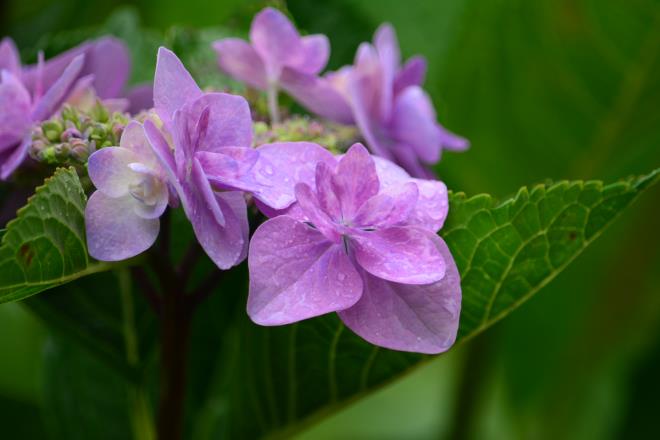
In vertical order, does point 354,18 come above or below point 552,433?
above

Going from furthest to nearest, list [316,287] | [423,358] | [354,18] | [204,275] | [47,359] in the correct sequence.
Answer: [354,18], [47,359], [204,275], [423,358], [316,287]

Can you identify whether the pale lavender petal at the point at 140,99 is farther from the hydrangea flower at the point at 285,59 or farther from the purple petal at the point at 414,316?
the purple petal at the point at 414,316

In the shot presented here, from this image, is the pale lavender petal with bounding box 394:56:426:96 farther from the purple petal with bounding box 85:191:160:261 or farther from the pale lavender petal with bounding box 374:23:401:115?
the purple petal with bounding box 85:191:160:261

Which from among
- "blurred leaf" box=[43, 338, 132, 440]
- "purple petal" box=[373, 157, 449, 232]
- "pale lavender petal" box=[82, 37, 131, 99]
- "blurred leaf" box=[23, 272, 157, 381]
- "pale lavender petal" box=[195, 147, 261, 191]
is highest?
"pale lavender petal" box=[195, 147, 261, 191]

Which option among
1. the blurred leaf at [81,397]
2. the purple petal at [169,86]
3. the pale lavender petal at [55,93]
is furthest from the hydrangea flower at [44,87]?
the blurred leaf at [81,397]

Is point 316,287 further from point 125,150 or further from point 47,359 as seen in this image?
point 47,359

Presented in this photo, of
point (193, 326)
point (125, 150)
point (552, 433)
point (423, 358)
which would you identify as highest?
point (125, 150)

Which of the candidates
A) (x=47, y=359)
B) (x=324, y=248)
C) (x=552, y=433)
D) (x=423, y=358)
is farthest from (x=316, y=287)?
(x=552, y=433)

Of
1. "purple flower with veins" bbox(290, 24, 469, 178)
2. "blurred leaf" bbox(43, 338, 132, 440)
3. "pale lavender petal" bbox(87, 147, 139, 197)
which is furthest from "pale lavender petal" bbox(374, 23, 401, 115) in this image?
"blurred leaf" bbox(43, 338, 132, 440)

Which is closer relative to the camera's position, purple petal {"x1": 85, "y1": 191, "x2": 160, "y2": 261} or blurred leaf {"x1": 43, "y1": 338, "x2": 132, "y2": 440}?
purple petal {"x1": 85, "y1": 191, "x2": 160, "y2": 261}
